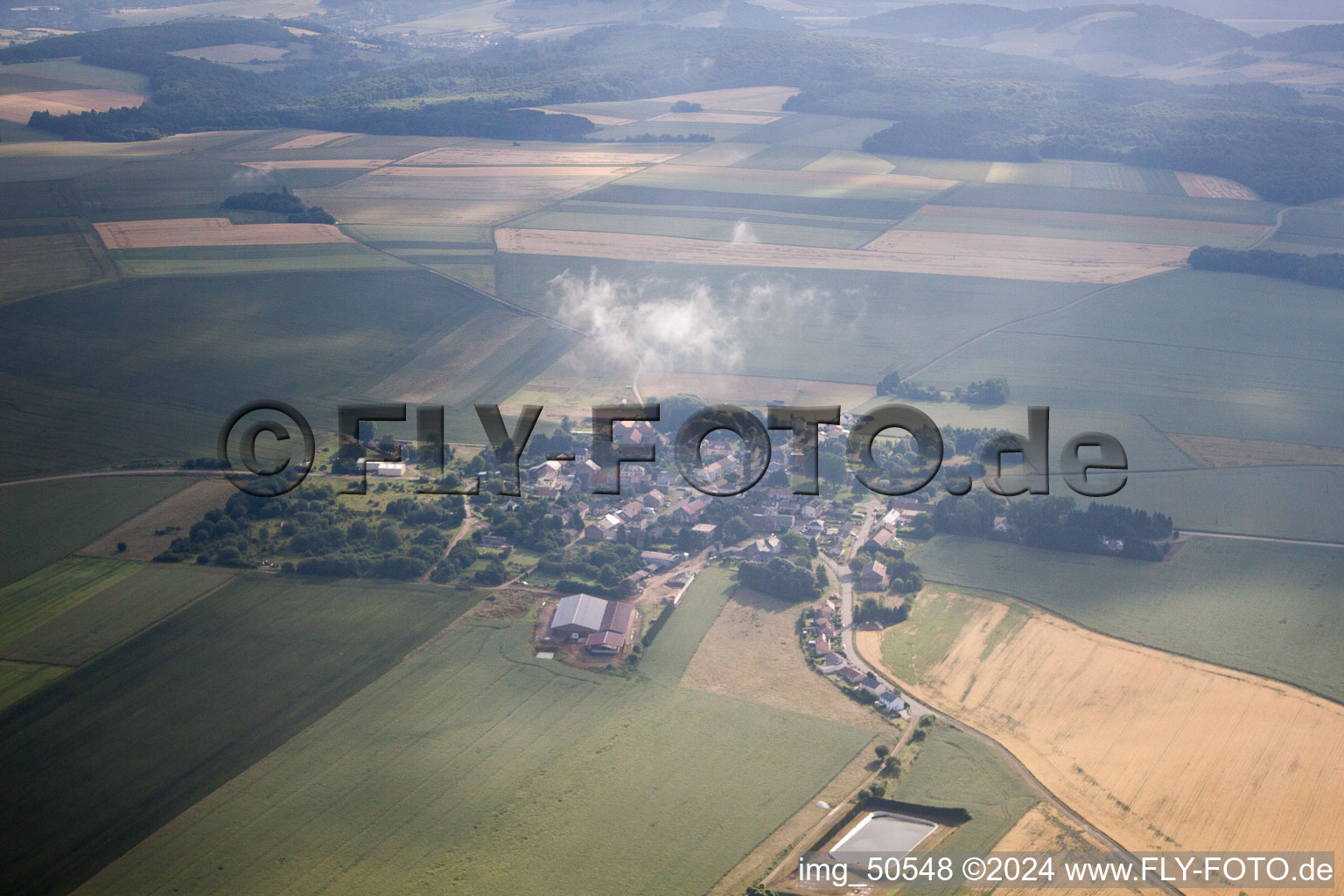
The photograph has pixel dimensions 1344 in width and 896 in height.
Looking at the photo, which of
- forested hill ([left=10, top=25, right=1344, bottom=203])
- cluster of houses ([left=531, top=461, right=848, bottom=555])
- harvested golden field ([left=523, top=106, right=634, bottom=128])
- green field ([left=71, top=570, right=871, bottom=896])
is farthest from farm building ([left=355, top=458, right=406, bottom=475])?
harvested golden field ([left=523, top=106, right=634, bottom=128])

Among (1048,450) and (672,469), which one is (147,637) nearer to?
(672,469)

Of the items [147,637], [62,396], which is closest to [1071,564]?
[147,637]

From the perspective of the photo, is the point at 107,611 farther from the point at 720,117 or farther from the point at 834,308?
the point at 720,117

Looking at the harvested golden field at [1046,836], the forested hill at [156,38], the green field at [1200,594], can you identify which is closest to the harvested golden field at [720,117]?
the forested hill at [156,38]

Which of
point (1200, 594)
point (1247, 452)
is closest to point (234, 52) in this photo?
point (1247, 452)

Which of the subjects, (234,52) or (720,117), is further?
(234,52)

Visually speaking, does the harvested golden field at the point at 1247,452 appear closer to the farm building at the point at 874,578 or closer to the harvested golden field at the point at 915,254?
the farm building at the point at 874,578
